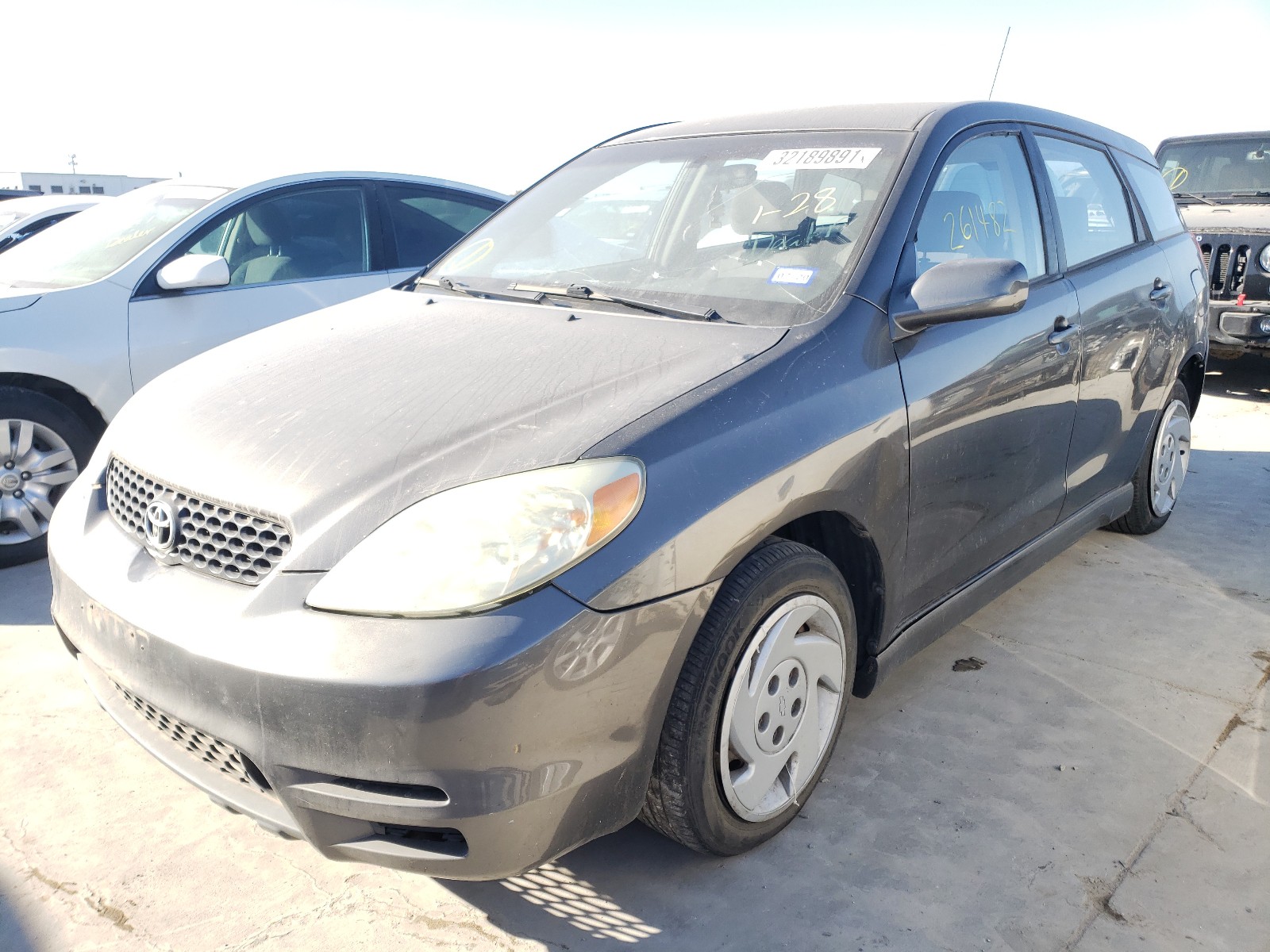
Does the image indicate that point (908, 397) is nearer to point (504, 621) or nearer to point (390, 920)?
point (504, 621)

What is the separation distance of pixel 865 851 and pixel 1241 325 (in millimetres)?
6577

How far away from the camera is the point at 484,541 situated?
1792 mm

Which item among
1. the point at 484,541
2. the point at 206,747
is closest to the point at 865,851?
the point at 484,541

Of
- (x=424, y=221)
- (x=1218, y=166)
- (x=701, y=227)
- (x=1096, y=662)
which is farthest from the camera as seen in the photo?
(x=1218, y=166)

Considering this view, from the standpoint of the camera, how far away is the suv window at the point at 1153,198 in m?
4.04

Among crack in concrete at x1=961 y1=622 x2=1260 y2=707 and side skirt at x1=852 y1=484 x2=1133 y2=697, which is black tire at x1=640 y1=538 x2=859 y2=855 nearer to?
side skirt at x1=852 y1=484 x2=1133 y2=697

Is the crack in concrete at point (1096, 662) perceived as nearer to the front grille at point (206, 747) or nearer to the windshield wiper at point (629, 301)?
the windshield wiper at point (629, 301)

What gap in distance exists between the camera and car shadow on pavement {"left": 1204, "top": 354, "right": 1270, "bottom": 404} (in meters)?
7.79

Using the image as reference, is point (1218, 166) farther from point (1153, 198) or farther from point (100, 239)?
point (100, 239)

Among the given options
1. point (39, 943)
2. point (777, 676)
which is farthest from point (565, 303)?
point (39, 943)

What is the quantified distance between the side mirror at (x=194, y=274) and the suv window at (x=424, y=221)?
1.03m

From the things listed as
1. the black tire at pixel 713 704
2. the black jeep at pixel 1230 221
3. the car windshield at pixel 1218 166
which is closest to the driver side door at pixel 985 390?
the black tire at pixel 713 704

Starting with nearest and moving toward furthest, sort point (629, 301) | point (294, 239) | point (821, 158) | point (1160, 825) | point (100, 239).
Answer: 1. point (1160, 825)
2. point (629, 301)
3. point (821, 158)
4. point (100, 239)
5. point (294, 239)

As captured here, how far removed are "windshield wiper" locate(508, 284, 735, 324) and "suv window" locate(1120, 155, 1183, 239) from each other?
2422 mm
